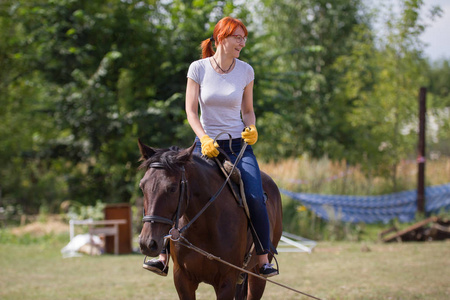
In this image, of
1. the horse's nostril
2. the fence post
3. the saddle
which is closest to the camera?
the horse's nostril

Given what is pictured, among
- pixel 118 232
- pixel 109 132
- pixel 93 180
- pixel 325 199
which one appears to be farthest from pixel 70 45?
pixel 325 199

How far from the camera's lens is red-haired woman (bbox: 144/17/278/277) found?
4.45m

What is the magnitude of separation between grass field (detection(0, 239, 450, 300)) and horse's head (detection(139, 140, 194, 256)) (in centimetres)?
440

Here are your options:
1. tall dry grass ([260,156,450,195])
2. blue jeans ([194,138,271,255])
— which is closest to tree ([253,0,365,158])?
tall dry grass ([260,156,450,195])

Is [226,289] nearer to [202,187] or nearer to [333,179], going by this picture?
[202,187]

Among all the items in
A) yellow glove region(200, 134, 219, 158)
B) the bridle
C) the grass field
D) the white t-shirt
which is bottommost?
the grass field

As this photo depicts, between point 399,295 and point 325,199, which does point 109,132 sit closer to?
point 325,199

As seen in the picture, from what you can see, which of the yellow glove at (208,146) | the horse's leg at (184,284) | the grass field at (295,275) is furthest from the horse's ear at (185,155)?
the grass field at (295,275)

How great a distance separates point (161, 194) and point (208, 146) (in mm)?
733

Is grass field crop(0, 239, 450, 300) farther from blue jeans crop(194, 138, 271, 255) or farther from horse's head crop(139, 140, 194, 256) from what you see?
horse's head crop(139, 140, 194, 256)

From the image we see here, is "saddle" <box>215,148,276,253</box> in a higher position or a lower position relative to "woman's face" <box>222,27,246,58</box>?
lower

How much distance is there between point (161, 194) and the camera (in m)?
3.64

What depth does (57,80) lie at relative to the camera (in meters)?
18.7

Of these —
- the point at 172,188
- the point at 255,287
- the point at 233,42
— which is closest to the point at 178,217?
the point at 172,188
